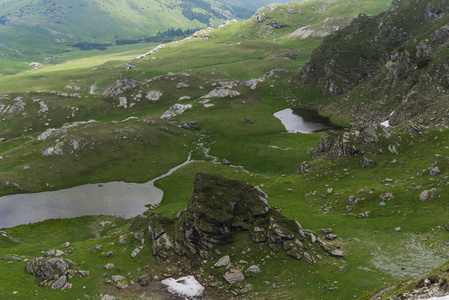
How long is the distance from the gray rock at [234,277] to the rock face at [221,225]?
4855mm

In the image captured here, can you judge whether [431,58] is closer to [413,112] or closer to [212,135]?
[413,112]

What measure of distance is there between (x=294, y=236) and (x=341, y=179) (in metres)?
35.1

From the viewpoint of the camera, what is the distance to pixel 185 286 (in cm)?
4312

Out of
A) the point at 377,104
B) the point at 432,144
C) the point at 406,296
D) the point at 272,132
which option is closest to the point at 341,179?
the point at 432,144

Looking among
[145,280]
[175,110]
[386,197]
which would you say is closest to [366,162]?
[386,197]

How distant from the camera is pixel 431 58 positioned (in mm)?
126000

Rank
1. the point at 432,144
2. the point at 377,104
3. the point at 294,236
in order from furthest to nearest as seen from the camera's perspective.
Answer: the point at 377,104 < the point at 432,144 < the point at 294,236

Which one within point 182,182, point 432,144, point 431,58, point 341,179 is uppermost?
point 431,58

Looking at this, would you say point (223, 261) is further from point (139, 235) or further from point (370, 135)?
point (370, 135)

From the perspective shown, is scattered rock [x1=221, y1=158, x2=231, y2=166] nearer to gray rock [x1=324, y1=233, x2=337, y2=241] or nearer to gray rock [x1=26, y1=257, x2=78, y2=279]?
gray rock [x1=324, y1=233, x2=337, y2=241]

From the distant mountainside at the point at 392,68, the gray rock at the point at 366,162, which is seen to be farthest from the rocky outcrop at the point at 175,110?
the gray rock at the point at 366,162

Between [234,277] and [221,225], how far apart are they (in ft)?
29.2

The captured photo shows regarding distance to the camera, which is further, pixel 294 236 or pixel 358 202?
pixel 358 202

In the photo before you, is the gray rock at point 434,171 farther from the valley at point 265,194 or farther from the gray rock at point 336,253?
the gray rock at point 336,253
